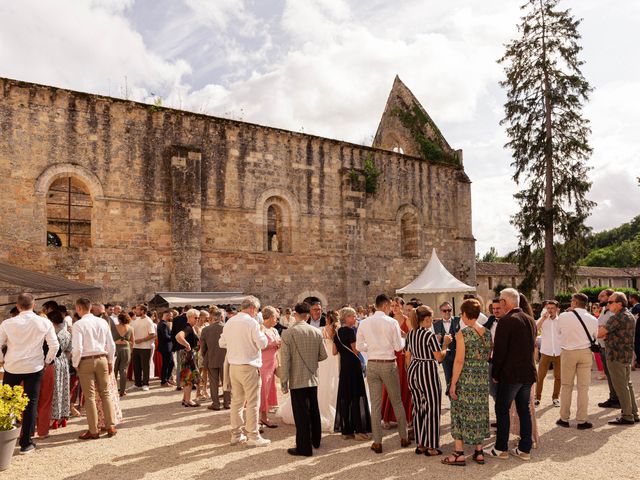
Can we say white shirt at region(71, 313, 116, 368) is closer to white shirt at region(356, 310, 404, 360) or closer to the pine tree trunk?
white shirt at region(356, 310, 404, 360)

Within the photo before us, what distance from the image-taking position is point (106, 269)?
15.2m

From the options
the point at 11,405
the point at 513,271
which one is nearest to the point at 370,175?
the point at 11,405

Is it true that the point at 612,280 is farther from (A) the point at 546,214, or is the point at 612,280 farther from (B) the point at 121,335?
(B) the point at 121,335

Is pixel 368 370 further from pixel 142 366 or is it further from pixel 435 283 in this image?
pixel 435 283

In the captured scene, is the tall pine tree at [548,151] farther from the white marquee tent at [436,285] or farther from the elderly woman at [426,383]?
the elderly woman at [426,383]

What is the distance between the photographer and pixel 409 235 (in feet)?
73.5

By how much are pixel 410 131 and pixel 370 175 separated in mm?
6101

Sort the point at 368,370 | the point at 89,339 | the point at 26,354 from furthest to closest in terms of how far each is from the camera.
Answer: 1. the point at 89,339
2. the point at 368,370
3. the point at 26,354

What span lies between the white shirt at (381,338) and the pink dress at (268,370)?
6.50 feet

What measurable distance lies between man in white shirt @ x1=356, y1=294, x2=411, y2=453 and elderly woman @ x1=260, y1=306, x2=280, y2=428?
5.80 ft

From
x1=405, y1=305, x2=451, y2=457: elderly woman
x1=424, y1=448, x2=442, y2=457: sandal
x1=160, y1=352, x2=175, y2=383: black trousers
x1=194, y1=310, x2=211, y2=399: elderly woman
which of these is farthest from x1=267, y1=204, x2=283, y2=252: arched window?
x1=424, y1=448, x2=442, y2=457: sandal

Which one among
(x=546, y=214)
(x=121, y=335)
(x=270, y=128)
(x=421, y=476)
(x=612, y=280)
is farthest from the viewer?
(x=612, y=280)

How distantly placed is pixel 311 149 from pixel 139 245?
719 cm

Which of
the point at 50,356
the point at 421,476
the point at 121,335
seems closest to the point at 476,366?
the point at 421,476
